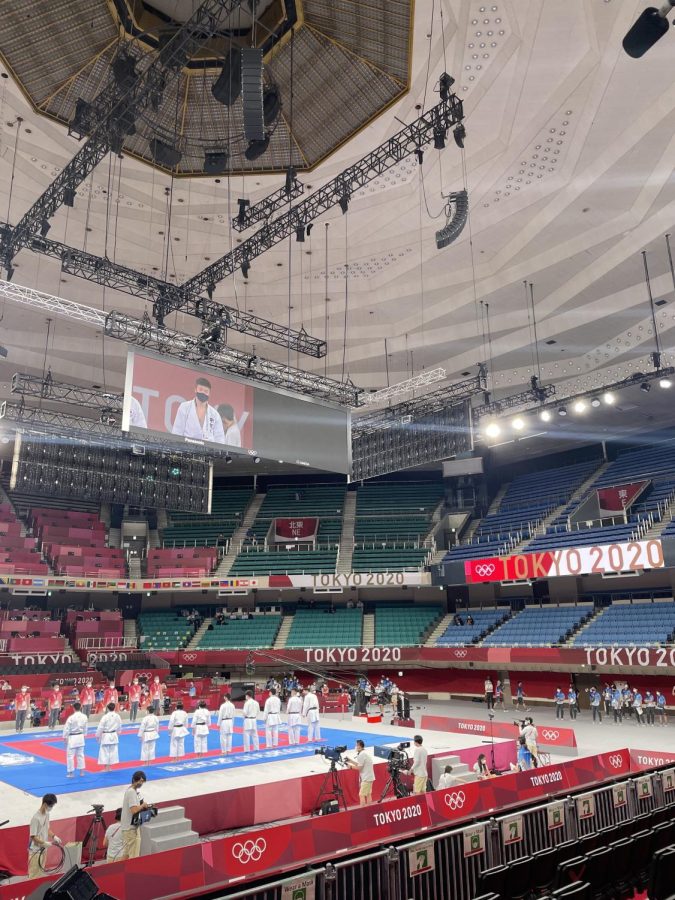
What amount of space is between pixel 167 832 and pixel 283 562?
90.9 ft

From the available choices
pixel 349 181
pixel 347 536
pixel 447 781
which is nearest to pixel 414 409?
pixel 349 181

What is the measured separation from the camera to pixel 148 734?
15188 millimetres

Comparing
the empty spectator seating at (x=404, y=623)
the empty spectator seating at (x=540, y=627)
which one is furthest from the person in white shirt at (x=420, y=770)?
the empty spectator seating at (x=404, y=623)

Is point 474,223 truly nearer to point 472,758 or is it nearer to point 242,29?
point 242,29

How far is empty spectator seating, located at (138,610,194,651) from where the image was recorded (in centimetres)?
3431

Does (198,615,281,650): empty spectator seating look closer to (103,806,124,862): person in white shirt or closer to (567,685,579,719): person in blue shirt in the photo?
(567,685,579,719): person in blue shirt

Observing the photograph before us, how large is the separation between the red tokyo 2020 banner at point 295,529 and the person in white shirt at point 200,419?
2407 cm

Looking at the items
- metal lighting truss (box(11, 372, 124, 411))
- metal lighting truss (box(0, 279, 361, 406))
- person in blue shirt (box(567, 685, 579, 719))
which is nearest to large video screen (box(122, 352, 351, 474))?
metal lighting truss (box(0, 279, 361, 406))

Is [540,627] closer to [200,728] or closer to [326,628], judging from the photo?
[326,628]

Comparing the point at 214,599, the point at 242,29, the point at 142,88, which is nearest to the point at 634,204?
the point at 242,29

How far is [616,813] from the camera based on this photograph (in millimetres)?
8430

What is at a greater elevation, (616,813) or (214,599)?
(214,599)

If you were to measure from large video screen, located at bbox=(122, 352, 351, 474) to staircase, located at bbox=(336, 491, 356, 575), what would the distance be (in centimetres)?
1737

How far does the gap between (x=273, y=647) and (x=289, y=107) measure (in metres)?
24.8
